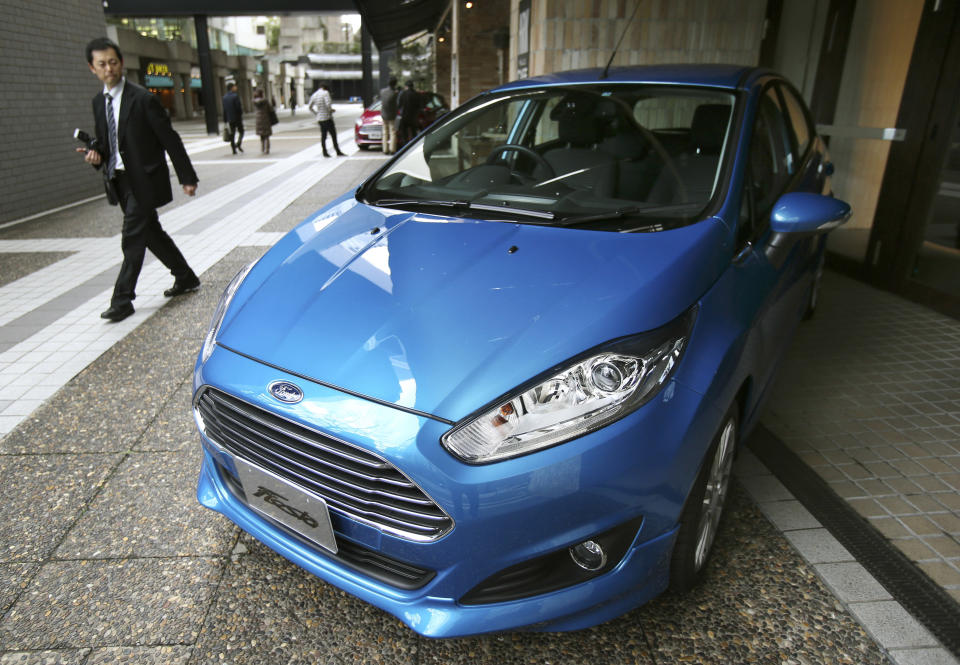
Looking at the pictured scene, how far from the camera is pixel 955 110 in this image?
4.34 metres

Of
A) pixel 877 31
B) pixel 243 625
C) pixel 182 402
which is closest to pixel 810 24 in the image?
pixel 877 31

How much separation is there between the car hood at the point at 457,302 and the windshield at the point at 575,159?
19cm

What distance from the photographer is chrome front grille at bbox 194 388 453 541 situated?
153cm

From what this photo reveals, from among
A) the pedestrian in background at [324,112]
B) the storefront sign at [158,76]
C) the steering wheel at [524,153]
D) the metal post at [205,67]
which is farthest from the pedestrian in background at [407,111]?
the storefront sign at [158,76]

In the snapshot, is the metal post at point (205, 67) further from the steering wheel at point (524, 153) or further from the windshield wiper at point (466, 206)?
the windshield wiper at point (466, 206)

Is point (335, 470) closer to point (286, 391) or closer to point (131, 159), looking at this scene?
point (286, 391)

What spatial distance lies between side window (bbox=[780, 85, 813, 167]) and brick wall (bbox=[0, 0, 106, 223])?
27.5ft

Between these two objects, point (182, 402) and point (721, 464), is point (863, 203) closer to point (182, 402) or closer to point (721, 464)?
point (721, 464)

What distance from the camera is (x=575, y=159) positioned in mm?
2701

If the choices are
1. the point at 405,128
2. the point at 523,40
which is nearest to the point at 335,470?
the point at 523,40

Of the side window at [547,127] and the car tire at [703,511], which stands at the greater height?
the side window at [547,127]

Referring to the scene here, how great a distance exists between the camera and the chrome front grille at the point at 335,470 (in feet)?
5.01

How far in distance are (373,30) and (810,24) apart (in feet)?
45.3

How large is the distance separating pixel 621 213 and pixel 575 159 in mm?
602
